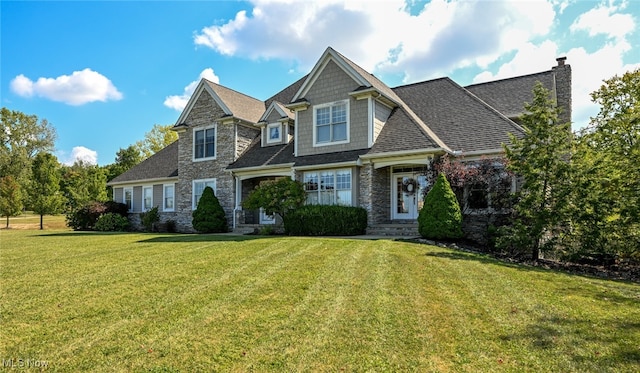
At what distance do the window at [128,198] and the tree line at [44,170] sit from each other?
9.86ft

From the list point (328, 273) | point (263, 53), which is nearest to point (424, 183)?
point (263, 53)

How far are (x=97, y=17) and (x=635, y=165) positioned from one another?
16723 millimetres

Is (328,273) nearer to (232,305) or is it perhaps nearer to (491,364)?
(232,305)

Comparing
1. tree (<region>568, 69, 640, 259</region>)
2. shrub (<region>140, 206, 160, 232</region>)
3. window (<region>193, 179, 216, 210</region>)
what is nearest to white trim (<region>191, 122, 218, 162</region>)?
window (<region>193, 179, 216, 210</region>)

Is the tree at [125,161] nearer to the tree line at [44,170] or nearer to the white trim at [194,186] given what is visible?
the tree line at [44,170]

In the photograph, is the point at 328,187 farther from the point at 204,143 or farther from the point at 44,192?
the point at 44,192

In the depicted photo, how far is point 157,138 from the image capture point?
159 feet

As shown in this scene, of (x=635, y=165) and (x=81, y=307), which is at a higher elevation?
(x=635, y=165)

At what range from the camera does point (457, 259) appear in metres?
9.50

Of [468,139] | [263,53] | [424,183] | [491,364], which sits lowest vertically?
[491,364]

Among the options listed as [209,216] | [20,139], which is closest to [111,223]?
[209,216]

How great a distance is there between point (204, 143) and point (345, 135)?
9.12 metres

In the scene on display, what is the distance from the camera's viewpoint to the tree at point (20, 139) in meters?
51.4

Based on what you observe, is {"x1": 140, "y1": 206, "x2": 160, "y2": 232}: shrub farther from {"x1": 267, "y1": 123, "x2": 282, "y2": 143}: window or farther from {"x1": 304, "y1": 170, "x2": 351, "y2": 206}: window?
{"x1": 304, "y1": 170, "x2": 351, "y2": 206}: window
